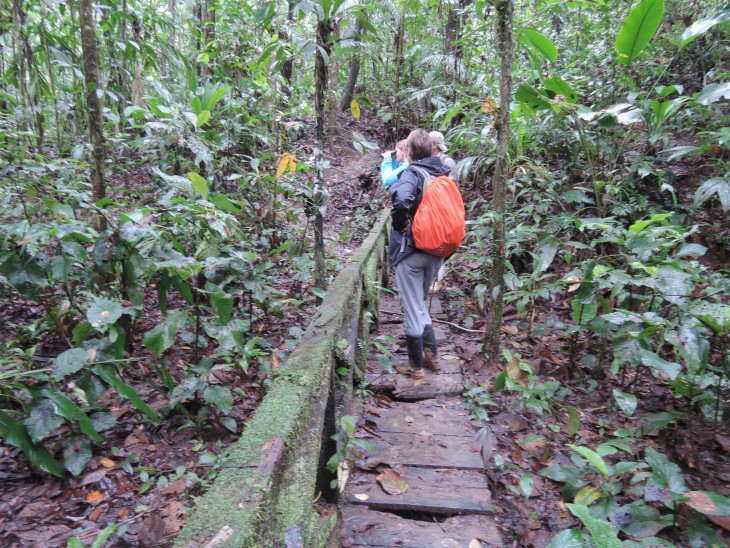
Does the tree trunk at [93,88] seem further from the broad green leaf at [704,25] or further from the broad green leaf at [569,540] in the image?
the broad green leaf at [704,25]

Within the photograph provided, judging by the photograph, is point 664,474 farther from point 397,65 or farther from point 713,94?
point 397,65

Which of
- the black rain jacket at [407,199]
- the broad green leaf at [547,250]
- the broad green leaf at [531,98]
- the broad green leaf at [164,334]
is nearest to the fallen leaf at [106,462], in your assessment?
the broad green leaf at [164,334]

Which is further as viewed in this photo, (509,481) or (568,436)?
(568,436)

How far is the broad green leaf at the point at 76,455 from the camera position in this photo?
2.41 metres

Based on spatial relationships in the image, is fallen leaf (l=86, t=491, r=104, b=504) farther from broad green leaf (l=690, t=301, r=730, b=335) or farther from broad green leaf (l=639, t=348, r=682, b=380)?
broad green leaf (l=690, t=301, r=730, b=335)

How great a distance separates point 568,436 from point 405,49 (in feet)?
40.5

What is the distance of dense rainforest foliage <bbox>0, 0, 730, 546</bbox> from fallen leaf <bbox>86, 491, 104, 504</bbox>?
0.14 m

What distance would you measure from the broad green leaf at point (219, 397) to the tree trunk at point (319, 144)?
115 cm

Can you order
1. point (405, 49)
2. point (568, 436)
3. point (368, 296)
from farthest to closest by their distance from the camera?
1. point (405, 49)
2. point (368, 296)
3. point (568, 436)

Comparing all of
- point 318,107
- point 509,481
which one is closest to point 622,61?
point 318,107

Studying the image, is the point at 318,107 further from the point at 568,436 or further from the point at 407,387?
the point at 568,436

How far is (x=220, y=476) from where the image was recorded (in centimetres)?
141

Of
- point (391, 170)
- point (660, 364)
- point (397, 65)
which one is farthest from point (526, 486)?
point (397, 65)

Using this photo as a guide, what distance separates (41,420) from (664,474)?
3.09m
